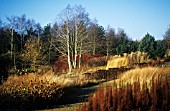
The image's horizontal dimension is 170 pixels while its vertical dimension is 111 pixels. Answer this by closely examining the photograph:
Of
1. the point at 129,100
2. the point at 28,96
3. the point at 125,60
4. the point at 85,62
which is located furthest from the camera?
the point at 85,62

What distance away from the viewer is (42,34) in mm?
56281

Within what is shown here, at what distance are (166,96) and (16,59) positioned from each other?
33.0 m

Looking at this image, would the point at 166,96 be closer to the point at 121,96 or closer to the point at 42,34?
the point at 121,96

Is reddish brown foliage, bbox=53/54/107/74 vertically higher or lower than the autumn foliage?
higher

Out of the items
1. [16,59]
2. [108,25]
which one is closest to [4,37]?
[16,59]

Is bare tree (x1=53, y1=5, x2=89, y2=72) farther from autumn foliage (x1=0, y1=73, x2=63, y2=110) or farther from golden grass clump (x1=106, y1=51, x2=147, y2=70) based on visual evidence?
autumn foliage (x1=0, y1=73, x2=63, y2=110)

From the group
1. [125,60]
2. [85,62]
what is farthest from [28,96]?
[85,62]

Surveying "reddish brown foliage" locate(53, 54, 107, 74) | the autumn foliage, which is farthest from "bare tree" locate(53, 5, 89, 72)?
the autumn foliage

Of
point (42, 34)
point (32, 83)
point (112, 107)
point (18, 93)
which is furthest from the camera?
point (42, 34)

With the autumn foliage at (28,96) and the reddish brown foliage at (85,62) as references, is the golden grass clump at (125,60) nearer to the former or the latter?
the reddish brown foliage at (85,62)

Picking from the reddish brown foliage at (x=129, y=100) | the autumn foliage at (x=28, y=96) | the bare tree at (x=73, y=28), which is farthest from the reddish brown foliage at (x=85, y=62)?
the reddish brown foliage at (x=129, y=100)

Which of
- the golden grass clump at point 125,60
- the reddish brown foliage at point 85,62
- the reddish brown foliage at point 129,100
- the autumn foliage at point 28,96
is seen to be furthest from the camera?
the reddish brown foliage at point 85,62

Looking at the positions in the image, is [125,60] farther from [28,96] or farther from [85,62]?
[28,96]

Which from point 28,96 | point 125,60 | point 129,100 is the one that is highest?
point 125,60
